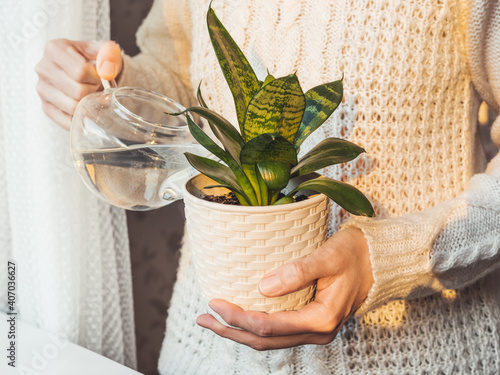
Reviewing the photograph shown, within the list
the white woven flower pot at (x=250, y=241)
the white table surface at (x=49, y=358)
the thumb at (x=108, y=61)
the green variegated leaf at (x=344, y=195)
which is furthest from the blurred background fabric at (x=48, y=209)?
the green variegated leaf at (x=344, y=195)

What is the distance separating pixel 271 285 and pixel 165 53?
56cm

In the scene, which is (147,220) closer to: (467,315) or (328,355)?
(328,355)

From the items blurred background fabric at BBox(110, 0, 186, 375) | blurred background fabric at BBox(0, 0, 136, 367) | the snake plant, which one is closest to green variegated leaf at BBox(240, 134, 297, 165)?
the snake plant

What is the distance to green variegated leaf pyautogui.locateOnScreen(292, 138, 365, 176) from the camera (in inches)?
12.6

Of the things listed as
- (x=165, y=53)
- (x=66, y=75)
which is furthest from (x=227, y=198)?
(x=165, y=53)

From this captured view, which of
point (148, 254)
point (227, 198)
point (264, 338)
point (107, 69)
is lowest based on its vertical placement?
point (148, 254)

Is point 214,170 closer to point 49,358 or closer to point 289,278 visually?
point 289,278

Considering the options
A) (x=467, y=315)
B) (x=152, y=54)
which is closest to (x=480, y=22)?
(x=467, y=315)

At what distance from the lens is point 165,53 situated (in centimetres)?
76

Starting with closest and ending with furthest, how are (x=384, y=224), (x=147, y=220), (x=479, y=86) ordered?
(x=384, y=224) → (x=479, y=86) → (x=147, y=220)

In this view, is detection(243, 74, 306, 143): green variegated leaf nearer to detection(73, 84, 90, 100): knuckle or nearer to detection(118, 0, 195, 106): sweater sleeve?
detection(73, 84, 90, 100): knuckle

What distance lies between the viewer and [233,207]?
0.31m

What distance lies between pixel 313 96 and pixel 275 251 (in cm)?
13

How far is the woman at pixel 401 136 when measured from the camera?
1.60ft
